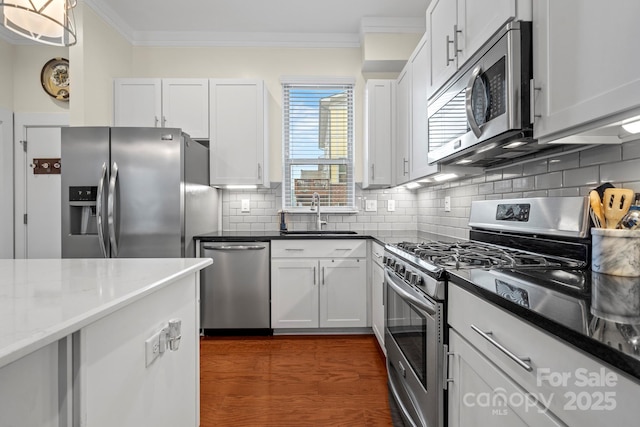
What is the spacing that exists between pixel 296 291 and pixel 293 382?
89 centimetres

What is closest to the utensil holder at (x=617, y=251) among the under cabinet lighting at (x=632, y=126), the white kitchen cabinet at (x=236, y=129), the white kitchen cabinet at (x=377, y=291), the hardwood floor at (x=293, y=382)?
the under cabinet lighting at (x=632, y=126)

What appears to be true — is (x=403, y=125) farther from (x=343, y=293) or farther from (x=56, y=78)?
(x=56, y=78)

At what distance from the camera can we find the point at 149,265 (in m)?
1.36

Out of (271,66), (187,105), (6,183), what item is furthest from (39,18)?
(6,183)

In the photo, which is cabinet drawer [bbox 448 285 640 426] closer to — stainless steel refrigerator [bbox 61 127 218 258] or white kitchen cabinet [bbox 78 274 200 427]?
white kitchen cabinet [bbox 78 274 200 427]

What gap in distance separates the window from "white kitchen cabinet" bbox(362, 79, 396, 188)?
1.24 feet

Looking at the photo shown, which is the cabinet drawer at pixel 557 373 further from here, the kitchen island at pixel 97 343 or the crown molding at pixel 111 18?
the crown molding at pixel 111 18

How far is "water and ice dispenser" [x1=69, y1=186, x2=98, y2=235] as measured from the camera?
8.75 feet

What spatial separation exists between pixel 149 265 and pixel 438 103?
172 cm

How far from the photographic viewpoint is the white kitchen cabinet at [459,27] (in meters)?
1.33

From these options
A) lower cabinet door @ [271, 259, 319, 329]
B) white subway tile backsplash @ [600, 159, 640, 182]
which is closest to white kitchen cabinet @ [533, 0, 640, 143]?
white subway tile backsplash @ [600, 159, 640, 182]

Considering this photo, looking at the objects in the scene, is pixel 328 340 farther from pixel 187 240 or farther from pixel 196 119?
pixel 196 119

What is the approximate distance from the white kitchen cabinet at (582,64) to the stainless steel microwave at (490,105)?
0.05 metres

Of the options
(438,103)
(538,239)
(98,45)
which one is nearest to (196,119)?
(98,45)
